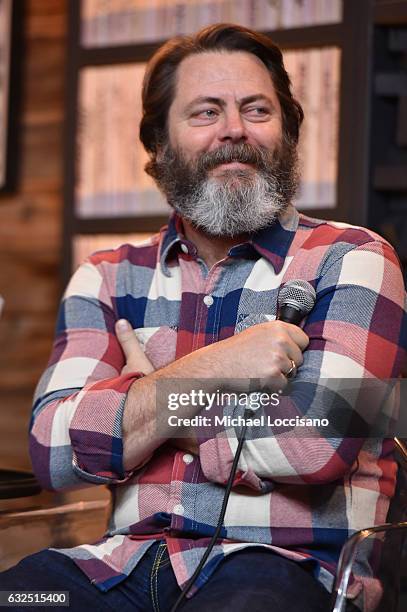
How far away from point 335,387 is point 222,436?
164 mm

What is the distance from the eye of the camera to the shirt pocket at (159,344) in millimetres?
1589

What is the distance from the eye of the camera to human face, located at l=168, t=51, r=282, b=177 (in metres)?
1.66

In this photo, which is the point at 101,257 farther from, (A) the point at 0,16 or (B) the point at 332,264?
(A) the point at 0,16

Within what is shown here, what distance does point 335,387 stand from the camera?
4.37 ft

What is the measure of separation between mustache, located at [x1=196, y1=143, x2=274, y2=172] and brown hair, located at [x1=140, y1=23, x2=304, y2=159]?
0.41 ft

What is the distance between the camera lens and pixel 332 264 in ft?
4.86

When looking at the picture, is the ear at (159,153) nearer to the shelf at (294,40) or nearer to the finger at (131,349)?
the finger at (131,349)

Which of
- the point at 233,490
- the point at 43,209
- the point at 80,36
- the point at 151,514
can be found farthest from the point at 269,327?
the point at 43,209

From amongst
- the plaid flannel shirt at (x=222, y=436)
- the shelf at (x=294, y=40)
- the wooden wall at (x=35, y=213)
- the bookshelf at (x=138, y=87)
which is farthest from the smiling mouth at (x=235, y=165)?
the wooden wall at (x=35, y=213)

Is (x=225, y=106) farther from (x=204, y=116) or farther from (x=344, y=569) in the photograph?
(x=344, y=569)

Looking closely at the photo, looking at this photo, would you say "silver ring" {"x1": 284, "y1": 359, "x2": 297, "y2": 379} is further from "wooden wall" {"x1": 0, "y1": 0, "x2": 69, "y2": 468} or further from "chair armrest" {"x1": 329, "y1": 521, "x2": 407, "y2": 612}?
"wooden wall" {"x1": 0, "y1": 0, "x2": 69, "y2": 468}

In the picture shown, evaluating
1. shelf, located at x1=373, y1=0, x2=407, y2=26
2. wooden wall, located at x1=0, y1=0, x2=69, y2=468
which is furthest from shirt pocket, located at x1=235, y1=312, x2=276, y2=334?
wooden wall, located at x1=0, y1=0, x2=69, y2=468

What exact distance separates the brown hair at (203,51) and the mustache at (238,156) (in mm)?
123

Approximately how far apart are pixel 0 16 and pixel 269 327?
7.44 ft
